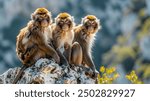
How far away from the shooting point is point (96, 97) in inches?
619

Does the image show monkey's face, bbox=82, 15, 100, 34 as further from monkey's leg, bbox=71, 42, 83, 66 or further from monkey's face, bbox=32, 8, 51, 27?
monkey's face, bbox=32, 8, 51, 27

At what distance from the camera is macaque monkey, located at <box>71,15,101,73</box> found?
20766 mm

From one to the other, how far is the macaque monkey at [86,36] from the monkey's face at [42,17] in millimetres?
1576

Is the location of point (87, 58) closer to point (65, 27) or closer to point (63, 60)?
point (65, 27)

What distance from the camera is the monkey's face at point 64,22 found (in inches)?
772

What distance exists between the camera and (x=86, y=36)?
2123 centimetres

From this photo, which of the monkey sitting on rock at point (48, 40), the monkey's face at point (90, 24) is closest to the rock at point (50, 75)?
the monkey sitting on rock at point (48, 40)

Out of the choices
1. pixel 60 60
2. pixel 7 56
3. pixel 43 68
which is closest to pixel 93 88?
pixel 43 68

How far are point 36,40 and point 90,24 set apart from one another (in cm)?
194

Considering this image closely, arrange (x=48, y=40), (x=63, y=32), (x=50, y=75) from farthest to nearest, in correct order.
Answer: (x=63, y=32) < (x=48, y=40) < (x=50, y=75)

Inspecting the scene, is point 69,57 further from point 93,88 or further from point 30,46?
point 93,88

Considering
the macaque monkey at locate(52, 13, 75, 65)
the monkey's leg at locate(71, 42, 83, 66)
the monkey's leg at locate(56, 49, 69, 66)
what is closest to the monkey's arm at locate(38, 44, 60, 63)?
the monkey's leg at locate(56, 49, 69, 66)

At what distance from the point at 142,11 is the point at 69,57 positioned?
173 metres

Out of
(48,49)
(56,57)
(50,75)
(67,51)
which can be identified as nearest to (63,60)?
(56,57)
